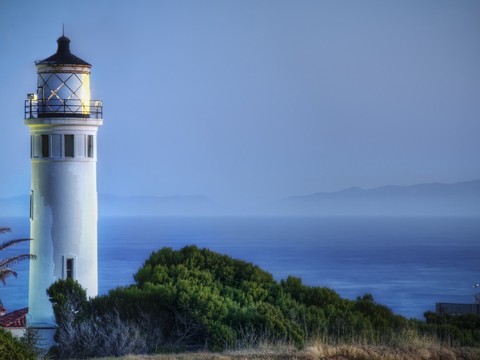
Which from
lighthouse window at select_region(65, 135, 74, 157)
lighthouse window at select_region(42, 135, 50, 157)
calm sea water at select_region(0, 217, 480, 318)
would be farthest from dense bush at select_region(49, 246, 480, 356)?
calm sea water at select_region(0, 217, 480, 318)

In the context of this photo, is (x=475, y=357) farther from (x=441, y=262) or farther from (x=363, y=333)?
(x=441, y=262)

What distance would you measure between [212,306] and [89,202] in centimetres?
672

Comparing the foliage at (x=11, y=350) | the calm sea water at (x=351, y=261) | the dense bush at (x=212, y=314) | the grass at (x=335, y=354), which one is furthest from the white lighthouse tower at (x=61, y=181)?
the calm sea water at (x=351, y=261)

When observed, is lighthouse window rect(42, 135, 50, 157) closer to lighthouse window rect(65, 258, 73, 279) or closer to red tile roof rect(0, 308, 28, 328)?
lighthouse window rect(65, 258, 73, 279)

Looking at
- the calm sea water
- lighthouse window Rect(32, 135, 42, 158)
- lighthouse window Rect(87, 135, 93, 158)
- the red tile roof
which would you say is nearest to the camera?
lighthouse window Rect(32, 135, 42, 158)

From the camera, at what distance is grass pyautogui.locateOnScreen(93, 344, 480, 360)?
16.9m

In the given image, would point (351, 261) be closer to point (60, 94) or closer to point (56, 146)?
point (60, 94)

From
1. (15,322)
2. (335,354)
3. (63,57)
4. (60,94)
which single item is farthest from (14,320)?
(335,354)

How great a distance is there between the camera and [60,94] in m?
27.8

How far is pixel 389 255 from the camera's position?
13700 cm

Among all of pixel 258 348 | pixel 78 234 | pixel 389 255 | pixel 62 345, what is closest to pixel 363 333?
pixel 258 348

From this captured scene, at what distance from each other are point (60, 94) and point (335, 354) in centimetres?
1286

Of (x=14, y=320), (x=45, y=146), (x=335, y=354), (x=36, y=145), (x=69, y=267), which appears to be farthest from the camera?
(x=14, y=320)

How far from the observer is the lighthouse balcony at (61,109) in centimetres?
2772
